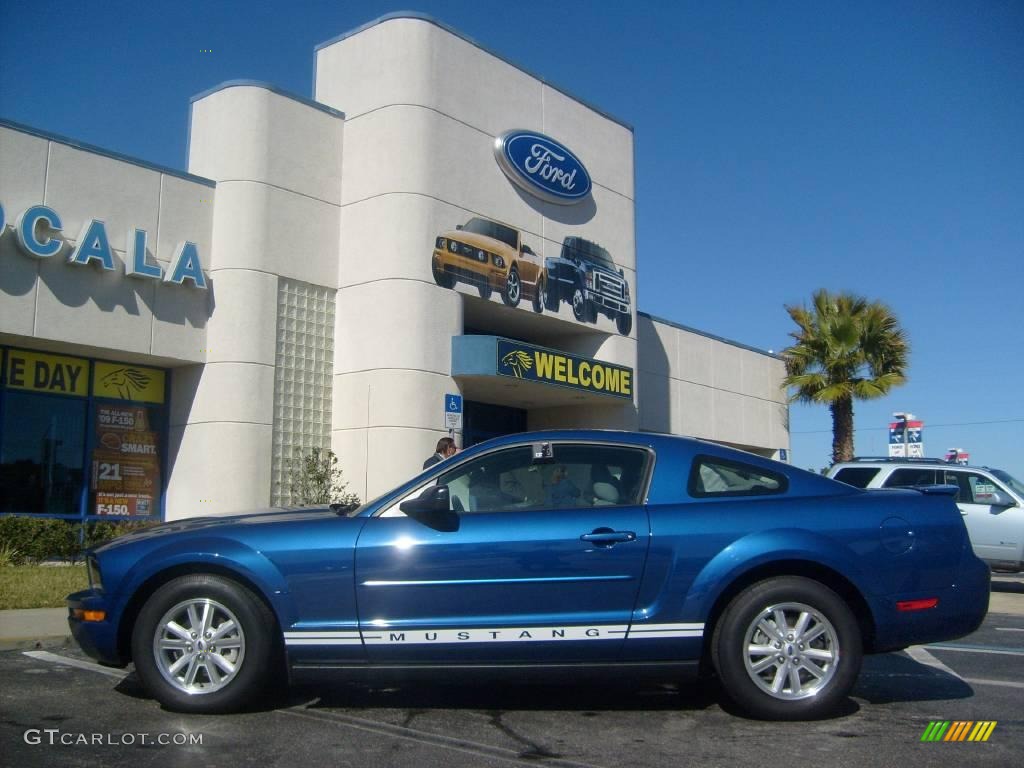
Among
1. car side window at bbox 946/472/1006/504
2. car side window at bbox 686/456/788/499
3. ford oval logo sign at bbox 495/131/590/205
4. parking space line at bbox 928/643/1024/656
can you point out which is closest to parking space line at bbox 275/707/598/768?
car side window at bbox 686/456/788/499

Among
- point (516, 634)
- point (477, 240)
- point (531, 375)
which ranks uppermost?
point (477, 240)

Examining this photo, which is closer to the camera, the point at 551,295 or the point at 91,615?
the point at 91,615

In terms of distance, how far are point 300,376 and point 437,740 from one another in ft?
42.0

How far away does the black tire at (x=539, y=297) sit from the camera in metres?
19.7

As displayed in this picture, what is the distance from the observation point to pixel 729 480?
5.55 meters

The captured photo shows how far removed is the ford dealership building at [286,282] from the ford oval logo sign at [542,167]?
1.8 inches

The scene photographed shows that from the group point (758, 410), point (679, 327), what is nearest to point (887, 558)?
point (679, 327)

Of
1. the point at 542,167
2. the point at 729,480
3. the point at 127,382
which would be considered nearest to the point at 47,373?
the point at 127,382

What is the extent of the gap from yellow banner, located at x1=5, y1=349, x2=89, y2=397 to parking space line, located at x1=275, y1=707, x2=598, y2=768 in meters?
11.5

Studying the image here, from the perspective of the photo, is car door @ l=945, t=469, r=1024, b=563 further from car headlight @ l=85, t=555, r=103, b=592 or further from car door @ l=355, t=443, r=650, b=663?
car headlight @ l=85, t=555, r=103, b=592

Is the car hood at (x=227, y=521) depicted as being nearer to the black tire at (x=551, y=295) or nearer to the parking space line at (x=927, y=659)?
the parking space line at (x=927, y=659)

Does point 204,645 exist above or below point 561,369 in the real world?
below

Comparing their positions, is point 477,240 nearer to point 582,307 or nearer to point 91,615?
point 582,307

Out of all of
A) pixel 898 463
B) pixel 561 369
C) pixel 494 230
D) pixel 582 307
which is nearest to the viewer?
pixel 898 463
